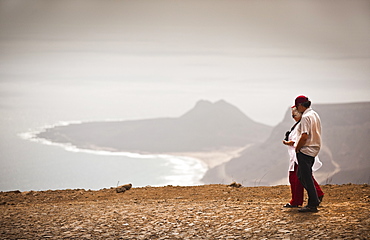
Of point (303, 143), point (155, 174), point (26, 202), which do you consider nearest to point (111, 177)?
point (155, 174)

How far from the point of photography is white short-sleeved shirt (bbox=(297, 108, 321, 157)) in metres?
8.92

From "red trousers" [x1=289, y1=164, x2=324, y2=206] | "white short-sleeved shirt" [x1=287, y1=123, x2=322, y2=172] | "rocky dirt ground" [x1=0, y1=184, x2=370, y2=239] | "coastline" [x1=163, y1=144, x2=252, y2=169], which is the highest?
"coastline" [x1=163, y1=144, x2=252, y2=169]

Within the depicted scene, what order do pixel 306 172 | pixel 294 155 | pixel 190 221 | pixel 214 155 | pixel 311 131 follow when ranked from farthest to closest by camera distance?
pixel 214 155, pixel 190 221, pixel 294 155, pixel 306 172, pixel 311 131

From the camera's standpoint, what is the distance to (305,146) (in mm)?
9016

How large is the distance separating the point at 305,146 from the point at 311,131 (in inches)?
13.5

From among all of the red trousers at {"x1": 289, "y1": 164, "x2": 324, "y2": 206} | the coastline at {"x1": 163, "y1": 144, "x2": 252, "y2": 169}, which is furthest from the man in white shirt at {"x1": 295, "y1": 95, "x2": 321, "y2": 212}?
the coastline at {"x1": 163, "y1": 144, "x2": 252, "y2": 169}

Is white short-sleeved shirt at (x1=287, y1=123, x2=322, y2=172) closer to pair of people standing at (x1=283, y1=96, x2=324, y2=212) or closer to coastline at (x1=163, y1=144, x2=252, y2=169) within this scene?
pair of people standing at (x1=283, y1=96, x2=324, y2=212)

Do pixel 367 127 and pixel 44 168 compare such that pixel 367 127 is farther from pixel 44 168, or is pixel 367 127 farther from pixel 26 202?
pixel 26 202

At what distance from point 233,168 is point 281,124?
941 inches

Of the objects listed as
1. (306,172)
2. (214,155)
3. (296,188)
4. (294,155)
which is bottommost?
(296,188)

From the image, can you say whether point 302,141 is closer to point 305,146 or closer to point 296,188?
point 305,146

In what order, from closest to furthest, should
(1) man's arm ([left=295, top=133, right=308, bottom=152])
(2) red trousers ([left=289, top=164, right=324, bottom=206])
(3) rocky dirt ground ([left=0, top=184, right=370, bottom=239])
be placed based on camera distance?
(3) rocky dirt ground ([left=0, top=184, right=370, bottom=239])
(1) man's arm ([left=295, top=133, right=308, bottom=152])
(2) red trousers ([left=289, top=164, right=324, bottom=206])

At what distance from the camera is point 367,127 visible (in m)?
111

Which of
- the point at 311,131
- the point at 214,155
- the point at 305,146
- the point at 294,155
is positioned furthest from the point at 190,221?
the point at 214,155
